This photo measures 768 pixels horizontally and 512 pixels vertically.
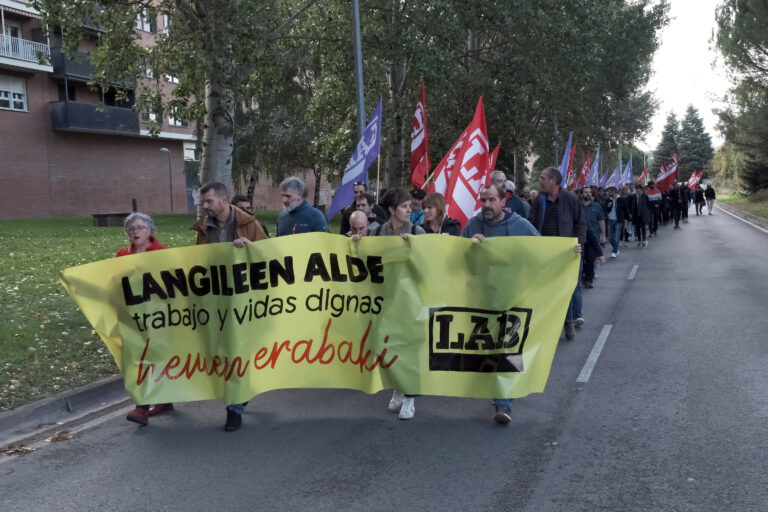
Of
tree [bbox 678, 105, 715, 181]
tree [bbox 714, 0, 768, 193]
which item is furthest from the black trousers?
tree [bbox 678, 105, 715, 181]

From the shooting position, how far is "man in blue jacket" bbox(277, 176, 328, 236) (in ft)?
22.2

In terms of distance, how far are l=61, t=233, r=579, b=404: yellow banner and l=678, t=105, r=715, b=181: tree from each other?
90736mm

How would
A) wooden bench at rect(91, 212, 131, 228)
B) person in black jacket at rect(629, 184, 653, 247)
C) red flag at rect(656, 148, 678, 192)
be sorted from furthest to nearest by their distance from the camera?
1. red flag at rect(656, 148, 678, 192)
2. wooden bench at rect(91, 212, 131, 228)
3. person in black jacket at rect(629, 184, 653, 247)

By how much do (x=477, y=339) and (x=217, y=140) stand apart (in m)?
9.51

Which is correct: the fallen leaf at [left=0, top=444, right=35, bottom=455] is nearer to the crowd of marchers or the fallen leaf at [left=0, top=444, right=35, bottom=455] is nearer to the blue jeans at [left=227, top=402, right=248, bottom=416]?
the crowd of marchers

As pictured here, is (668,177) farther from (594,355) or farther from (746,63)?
(594,355)

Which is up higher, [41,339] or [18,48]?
[18,48]

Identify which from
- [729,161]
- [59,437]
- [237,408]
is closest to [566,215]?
[237,408]

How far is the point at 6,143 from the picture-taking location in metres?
36.3

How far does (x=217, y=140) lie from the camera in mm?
14000

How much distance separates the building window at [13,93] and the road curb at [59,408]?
34.1 metres

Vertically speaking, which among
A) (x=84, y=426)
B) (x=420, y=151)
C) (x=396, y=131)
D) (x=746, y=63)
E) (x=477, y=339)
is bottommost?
(x=84, y=426)

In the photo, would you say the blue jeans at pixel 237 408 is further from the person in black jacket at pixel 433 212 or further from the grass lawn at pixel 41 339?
the person in black jacket at pixel 433 212

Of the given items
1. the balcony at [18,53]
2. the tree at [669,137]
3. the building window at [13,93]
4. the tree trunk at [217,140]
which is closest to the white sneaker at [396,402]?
the tree trunk at [217,140]
